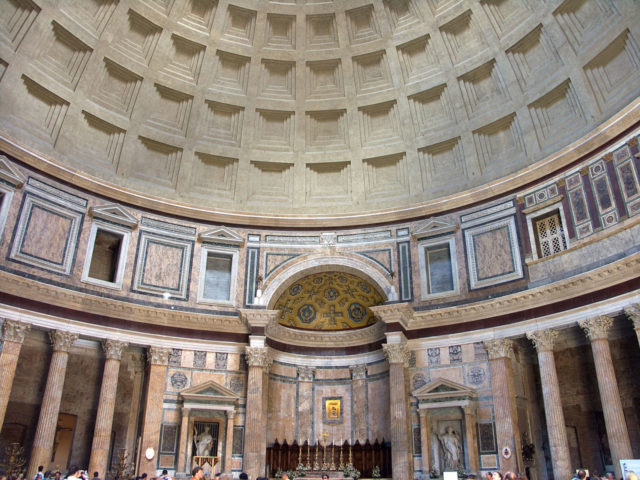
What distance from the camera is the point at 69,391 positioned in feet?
78.9

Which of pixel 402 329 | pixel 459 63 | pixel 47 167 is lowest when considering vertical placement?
pixel 402 329

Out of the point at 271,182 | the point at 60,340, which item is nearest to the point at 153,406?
the point at 60,340

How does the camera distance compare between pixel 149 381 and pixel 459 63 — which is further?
pixel 459 63

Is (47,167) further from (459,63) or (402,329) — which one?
(459,63)

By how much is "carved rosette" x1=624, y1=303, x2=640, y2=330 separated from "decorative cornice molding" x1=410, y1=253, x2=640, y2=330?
1.01 meters

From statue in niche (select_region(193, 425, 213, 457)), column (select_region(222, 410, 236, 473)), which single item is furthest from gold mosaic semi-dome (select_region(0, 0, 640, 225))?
statue in niche (select_region(193, 425, 213, 457))

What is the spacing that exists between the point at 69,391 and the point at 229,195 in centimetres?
1181

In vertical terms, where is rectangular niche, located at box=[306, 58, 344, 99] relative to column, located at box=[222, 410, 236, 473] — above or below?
above

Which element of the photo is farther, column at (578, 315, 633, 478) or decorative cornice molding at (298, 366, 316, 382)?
decorative cornice molding at (298, 366, 316, 382)

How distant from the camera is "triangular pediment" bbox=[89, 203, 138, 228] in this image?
24.6 metres

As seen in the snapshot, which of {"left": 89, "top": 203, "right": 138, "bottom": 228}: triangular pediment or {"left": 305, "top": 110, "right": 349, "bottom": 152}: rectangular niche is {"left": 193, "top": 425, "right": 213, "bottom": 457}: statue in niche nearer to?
{"left": 89, "top": 203, "right": 138, "bottom": 228}: triangular pediment

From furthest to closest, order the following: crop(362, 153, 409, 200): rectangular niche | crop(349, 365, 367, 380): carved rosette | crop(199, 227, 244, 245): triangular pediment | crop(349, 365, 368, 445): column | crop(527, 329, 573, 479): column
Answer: crop(362, 153, 409, 200): rectangular niche, crop(349, 365, 367, 380): carved rosette, crop(199, 227, 244, 245): triangular pediment, crop(349, 365, 368, 445): column, crop(527, 329, 573, 479): column

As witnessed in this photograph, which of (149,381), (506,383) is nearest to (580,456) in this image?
(506,383)

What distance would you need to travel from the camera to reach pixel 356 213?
2783 cm
